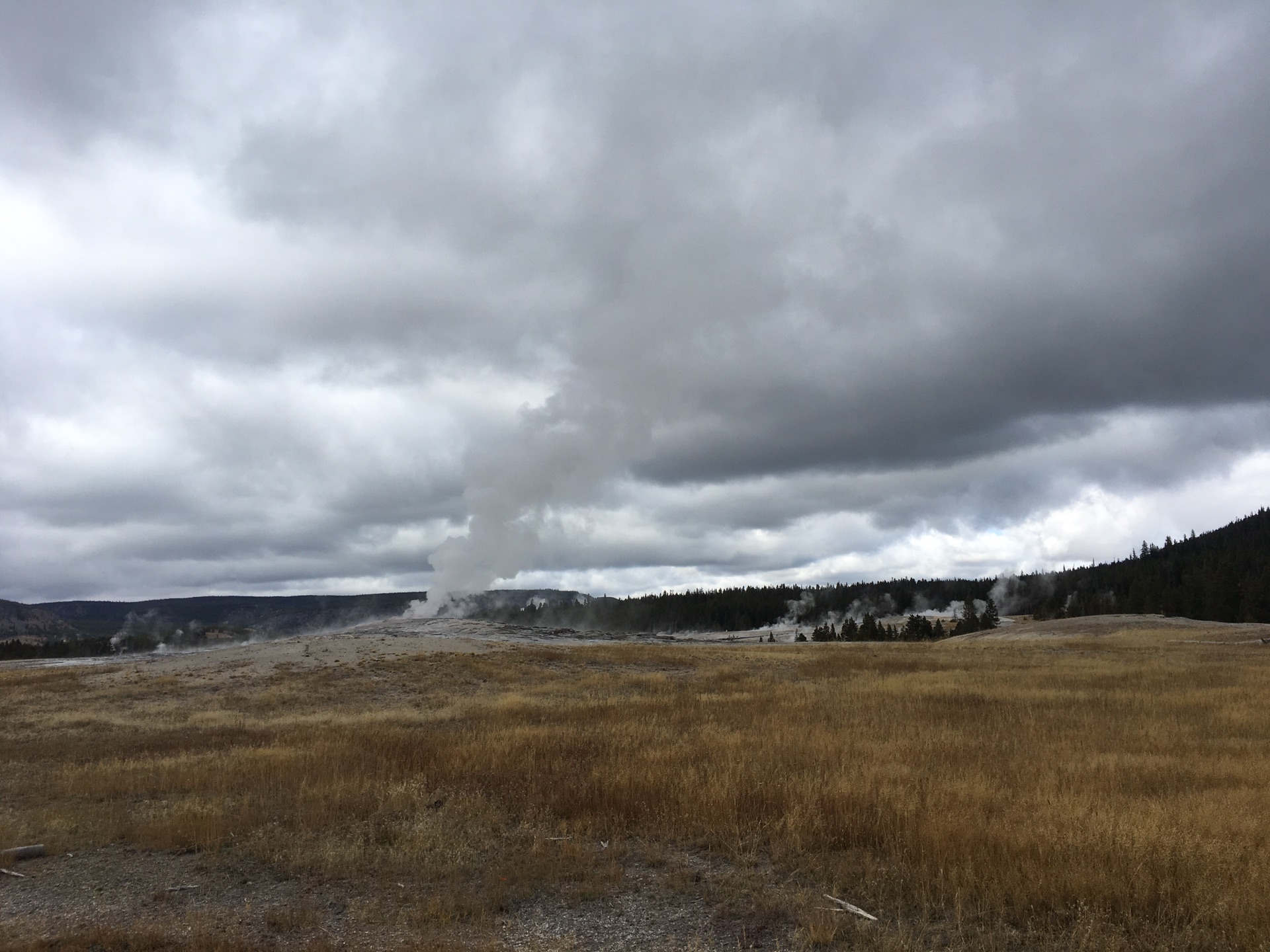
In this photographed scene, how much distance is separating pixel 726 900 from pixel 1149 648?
4787 centimetres

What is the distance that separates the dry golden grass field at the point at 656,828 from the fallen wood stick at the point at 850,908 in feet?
0.42

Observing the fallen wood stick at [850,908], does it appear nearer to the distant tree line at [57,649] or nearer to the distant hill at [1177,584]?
the distant hill at [1177,584]

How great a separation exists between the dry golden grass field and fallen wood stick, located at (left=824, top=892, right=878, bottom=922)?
5.1 inches

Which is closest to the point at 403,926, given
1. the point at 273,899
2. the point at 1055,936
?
the point at 273,899

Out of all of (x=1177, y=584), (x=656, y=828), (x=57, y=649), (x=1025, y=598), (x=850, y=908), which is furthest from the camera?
(x=1025, y=598)

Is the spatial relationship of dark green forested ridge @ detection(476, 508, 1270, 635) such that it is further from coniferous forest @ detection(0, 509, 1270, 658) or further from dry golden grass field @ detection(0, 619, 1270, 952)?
dry golden grass field @ detection(0, 619, 1270, 952)

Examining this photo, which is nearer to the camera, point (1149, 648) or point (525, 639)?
point (1149, 648)

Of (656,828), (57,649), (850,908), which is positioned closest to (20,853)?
(656,828)

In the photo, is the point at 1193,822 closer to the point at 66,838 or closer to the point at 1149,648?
the point at 66,838

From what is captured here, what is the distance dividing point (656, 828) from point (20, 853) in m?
7.89

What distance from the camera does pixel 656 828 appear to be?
33.3 feet

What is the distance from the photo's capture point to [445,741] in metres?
16.6

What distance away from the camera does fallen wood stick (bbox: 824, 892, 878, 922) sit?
710 cm

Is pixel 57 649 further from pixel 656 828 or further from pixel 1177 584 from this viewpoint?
pixel 1177 584
